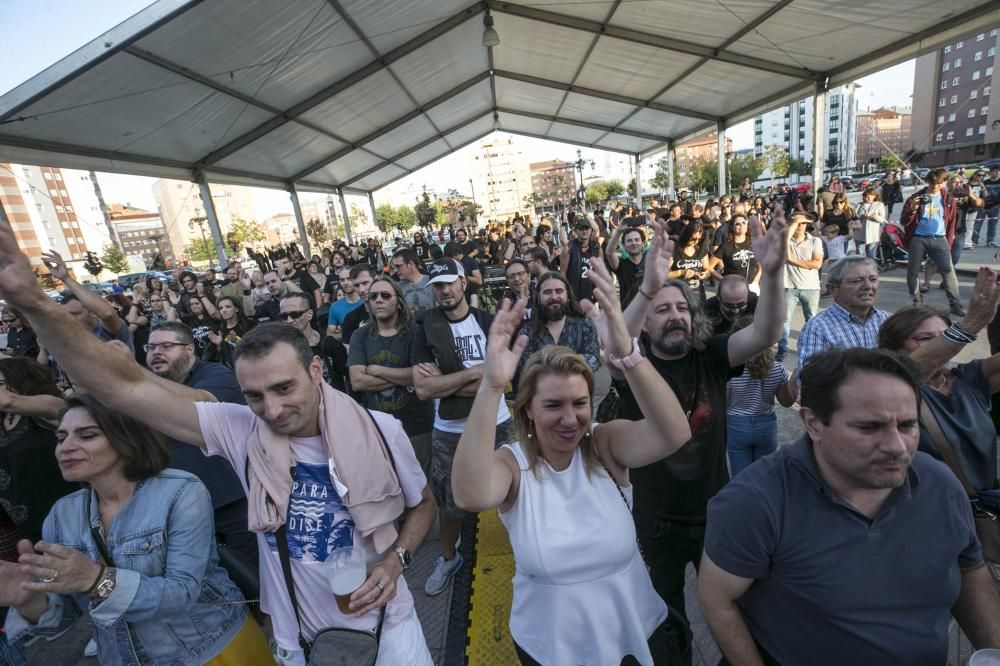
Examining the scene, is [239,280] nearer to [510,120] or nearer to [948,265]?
[948,265]

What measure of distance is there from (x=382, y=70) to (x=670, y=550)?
46.6ft

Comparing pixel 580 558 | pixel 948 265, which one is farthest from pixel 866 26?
pixel 580 558

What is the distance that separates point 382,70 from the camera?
12.9 m

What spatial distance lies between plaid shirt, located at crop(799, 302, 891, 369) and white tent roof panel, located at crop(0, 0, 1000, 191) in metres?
8.29

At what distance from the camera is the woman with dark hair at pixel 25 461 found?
271 centimetres

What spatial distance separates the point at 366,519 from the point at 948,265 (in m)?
8.42

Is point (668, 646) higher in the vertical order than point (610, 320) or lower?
lower

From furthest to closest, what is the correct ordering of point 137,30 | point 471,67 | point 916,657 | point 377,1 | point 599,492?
point 471,67, point 377,1, point 137,30, point 599,492, point 916,657

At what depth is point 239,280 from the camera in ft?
30.1

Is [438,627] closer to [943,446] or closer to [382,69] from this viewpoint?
[943,446]

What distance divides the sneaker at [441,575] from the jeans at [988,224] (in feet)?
45.7

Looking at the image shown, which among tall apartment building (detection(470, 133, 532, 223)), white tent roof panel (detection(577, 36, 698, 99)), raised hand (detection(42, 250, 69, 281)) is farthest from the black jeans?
tall apartment building (detection(470, 133, 532, 223))

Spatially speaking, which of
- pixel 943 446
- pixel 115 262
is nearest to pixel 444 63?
pixel 943 446

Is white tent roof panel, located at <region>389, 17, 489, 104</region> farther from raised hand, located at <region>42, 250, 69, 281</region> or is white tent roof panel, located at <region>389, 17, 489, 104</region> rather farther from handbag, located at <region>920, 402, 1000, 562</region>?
handbag, located at <region>920, 402, 1000, 562</region>
